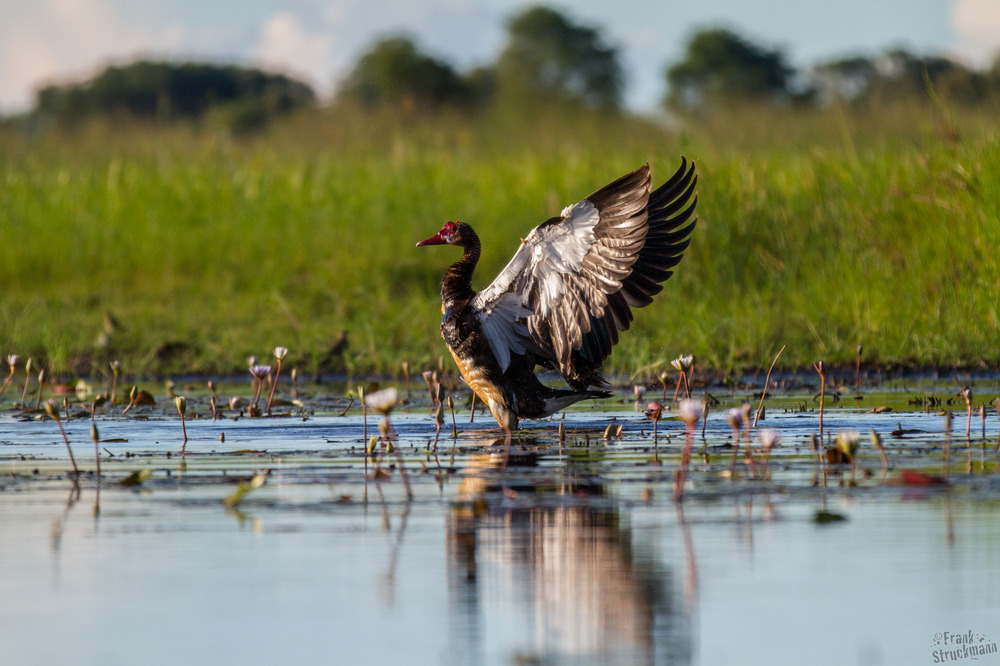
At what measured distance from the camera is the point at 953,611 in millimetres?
2861

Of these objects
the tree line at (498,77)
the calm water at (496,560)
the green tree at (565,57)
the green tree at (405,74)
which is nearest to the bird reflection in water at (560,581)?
the calm water at (496,560)

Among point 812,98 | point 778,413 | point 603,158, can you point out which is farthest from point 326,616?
point 812,98

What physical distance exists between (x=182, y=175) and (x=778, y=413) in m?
8.33

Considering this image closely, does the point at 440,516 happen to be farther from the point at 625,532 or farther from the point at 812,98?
the point at 812,98

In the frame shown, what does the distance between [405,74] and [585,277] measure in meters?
37.1

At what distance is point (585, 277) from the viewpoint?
5680 mm

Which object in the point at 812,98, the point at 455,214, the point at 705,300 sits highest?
the point at 812,98

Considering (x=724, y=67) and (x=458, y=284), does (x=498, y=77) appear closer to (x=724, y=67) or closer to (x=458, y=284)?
(x=724, y=67)

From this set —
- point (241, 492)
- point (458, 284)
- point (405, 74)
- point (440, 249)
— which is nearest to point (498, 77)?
point (405, 74)

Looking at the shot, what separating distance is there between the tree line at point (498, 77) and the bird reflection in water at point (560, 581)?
95.9 feet

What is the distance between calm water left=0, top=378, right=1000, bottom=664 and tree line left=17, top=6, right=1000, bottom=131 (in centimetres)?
2869

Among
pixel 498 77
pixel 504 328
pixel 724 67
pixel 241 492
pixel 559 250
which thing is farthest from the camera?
pixel 724 67

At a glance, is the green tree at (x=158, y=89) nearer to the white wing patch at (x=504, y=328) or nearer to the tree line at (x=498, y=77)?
the tree line at (x=498, y=77)

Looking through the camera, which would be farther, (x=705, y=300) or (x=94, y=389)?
(x=705, y=300)
